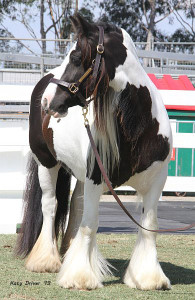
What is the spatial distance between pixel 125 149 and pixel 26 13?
38.1 m

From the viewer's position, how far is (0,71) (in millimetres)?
21188

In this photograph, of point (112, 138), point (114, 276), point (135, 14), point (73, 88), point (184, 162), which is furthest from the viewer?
point (135, 14)

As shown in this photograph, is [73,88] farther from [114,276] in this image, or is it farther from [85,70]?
[114,276]

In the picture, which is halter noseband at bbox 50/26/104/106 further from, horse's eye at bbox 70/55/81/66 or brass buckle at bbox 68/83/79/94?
horse's eye at bbox 70/55/81/66

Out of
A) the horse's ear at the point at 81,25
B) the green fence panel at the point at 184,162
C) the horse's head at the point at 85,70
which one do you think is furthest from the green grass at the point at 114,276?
the green fence panel at the point at 184,162

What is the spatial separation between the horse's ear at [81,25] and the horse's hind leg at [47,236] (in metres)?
2.12

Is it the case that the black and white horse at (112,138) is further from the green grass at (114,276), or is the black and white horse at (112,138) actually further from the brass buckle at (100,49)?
the green grass at (114,276)

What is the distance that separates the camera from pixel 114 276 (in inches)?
233

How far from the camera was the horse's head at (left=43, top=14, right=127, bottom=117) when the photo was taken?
489cm

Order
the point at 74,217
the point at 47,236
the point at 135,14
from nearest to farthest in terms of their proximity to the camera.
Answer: the point at 47,236 < the point at 74,217 < the point at 135,14

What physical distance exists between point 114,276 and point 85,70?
205 centimetres

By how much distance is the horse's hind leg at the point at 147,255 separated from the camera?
17.4ft

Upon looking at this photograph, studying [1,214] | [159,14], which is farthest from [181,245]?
[159,14]

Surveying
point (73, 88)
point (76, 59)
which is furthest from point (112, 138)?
point (76, 59)
